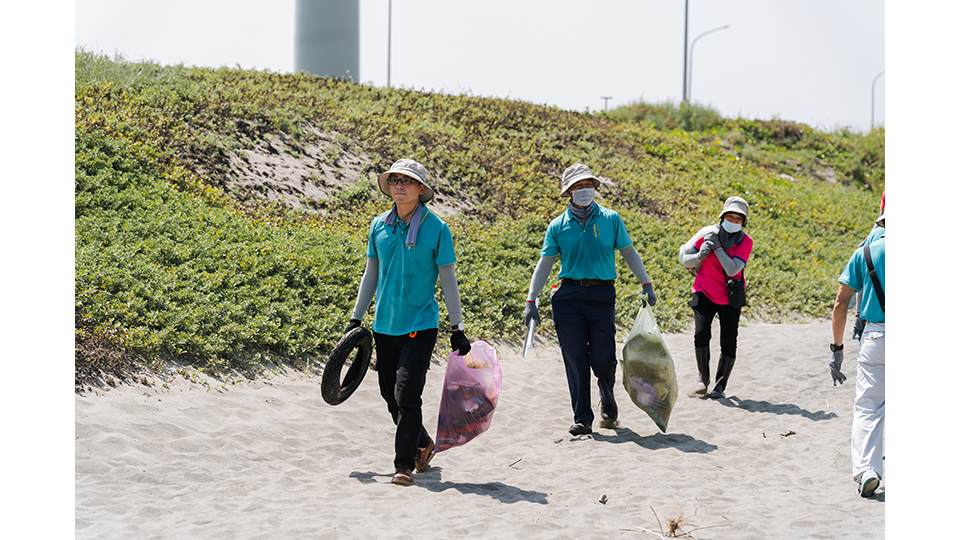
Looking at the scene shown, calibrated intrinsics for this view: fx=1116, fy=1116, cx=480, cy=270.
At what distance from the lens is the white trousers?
6.10m

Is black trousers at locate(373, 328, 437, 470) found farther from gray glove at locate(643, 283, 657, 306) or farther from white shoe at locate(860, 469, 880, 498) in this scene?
white shoe at locate(860, 469, 880, 498)

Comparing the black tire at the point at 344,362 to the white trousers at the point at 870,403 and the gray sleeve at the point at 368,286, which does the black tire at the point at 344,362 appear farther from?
the white trousers at the point at 870,403

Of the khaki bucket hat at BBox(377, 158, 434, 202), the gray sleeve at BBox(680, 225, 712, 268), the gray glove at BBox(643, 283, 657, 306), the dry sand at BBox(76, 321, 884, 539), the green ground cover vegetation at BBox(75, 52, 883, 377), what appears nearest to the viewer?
the dry sand at BBox(76, 321, 884, 539)

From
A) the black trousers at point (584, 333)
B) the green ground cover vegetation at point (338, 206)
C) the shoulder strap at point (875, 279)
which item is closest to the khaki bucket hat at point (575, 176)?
the black trousers at point (584, 333)

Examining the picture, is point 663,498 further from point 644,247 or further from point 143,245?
point 644,247

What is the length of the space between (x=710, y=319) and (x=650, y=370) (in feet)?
5.20

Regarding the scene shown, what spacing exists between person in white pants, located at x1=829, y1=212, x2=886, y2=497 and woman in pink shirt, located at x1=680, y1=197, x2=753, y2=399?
2956mm

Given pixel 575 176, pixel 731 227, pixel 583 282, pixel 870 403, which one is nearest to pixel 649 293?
pixel 583 282

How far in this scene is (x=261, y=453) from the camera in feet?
25.1

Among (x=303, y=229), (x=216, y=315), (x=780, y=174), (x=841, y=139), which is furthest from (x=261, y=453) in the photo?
(x=841, y=139)

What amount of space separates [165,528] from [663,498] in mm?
2745

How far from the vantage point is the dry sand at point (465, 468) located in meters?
5.78

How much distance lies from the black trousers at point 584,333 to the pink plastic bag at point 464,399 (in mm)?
1067

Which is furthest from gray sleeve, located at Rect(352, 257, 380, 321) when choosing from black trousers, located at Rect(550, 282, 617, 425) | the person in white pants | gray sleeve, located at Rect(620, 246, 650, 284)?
the person in white pants
